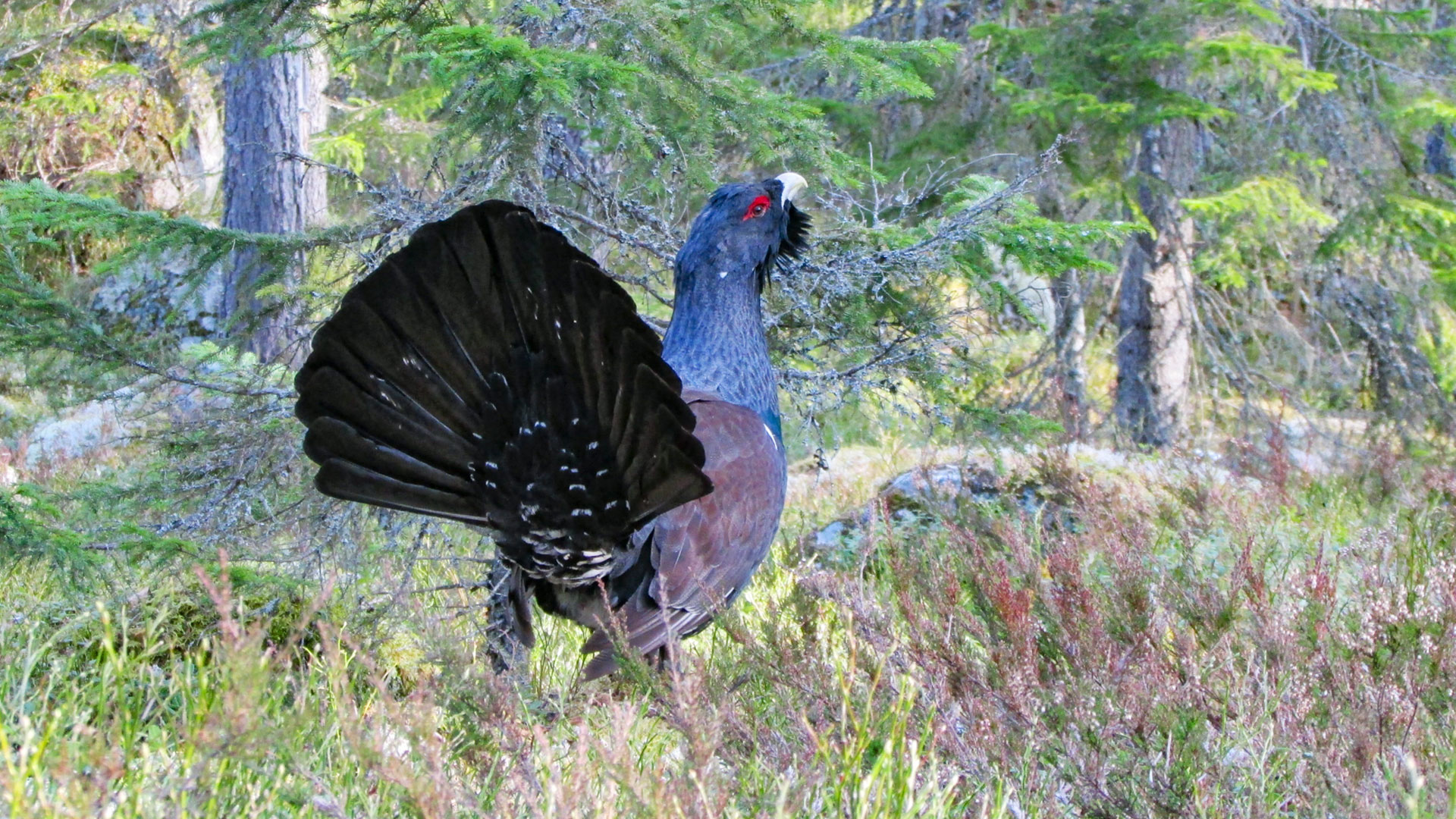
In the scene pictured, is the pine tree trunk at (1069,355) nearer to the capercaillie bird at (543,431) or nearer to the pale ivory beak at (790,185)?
the pale ivory beak at (790,185)

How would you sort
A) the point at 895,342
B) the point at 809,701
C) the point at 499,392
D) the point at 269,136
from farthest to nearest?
the point at 269,136
the point at 895,342
the point at 809,701
the point at 499,392

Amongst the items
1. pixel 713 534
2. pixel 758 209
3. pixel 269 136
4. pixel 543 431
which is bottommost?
pixel 713 534

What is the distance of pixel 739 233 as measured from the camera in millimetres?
3881

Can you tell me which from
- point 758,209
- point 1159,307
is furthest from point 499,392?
point 1159,307

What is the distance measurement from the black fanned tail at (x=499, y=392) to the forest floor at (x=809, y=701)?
0.41 metres

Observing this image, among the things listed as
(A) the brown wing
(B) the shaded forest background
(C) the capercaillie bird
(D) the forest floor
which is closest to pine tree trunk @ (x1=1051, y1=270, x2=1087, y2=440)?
(B) the shaded forest background

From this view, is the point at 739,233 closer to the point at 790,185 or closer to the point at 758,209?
the point at 758,209

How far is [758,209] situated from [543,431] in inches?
52.6

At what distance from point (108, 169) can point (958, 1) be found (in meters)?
11.2

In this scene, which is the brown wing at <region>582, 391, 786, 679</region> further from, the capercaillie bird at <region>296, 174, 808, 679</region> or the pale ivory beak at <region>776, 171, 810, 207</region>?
the pale ivory beak at <region>776, 171, 810, 207</region>

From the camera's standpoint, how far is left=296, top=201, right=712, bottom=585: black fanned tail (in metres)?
2.77

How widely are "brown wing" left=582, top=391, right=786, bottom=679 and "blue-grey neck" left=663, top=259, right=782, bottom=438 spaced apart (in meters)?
0.17

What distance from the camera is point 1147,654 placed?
3.16 meters

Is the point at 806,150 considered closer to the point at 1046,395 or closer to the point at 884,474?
the point at 884,474
